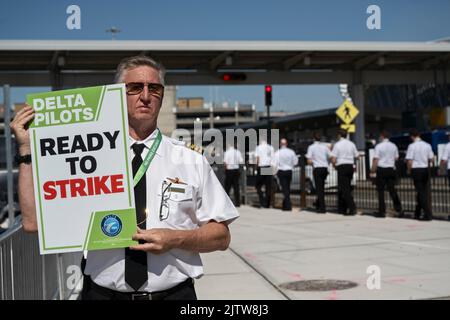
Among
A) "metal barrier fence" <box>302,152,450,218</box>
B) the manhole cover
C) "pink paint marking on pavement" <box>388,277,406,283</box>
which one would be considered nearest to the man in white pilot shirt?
the manhole cover


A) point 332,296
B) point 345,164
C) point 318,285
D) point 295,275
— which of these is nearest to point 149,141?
point 332,296

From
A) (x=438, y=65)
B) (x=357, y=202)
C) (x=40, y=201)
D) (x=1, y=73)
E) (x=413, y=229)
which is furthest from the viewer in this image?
(x=438, y=65)

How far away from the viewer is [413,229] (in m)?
12.8

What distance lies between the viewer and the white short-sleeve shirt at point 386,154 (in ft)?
49.7

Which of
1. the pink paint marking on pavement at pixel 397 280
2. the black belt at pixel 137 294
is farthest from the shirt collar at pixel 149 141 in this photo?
the pink paint marking on pavement at pixel 397 280

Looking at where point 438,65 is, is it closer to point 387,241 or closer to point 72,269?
point 387,241

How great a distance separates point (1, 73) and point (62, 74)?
5.96ft

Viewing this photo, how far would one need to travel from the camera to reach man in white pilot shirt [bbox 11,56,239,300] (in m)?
2.94

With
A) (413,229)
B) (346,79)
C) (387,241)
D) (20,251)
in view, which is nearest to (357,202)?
(413,229)

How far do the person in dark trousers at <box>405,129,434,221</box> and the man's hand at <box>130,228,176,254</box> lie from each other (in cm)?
1191

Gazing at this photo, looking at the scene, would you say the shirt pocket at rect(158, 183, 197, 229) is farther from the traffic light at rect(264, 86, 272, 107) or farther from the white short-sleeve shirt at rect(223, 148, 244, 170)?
the traffic light at rect(264, 86, 272, 107)

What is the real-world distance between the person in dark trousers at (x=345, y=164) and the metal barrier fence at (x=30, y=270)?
842cm

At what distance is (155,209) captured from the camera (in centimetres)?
297

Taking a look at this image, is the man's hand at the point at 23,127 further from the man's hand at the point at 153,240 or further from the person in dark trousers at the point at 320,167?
the person in dark trousers at the point at 320,167
